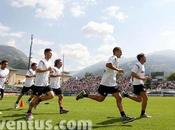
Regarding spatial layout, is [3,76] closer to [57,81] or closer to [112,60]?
[57,81]

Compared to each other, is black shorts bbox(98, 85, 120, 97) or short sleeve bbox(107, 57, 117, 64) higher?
short sleeve bbox(107, 57, 117, 64)

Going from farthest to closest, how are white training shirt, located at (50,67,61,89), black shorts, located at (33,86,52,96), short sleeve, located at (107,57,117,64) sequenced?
white training shirt, located at (50,67,61,89), black shorts, located at (33,86,52,96), short sleeve, located at (107,57,117,64)

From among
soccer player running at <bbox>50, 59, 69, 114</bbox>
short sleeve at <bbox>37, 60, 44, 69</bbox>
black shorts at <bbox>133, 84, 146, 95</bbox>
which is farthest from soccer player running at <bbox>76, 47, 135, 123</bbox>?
soccer player running at <bbox>50, 59, 69, 114</bbox>

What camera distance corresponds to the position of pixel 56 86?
56.1ft

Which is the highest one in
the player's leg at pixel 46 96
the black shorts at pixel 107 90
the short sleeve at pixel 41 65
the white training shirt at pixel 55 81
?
the short sleeve at pixel 41 65

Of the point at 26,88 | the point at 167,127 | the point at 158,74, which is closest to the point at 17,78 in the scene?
the point at 158,74

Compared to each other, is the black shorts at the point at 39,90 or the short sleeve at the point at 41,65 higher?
the short sleeve at the point at 41,65

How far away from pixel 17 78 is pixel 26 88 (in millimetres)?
145409

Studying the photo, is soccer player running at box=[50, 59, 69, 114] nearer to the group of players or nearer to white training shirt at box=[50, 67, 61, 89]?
white training shirt at box=[50, 67, 61, 89]

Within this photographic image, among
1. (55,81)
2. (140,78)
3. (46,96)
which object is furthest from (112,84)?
(55,81)

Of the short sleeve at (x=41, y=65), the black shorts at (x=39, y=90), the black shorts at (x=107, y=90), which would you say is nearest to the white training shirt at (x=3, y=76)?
the black shorts at (x=39, y=90)

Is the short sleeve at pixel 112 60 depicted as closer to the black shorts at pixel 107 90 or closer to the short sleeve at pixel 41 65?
the black shorts at pixel 107 90

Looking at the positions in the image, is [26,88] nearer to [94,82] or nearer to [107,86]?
[107,86]

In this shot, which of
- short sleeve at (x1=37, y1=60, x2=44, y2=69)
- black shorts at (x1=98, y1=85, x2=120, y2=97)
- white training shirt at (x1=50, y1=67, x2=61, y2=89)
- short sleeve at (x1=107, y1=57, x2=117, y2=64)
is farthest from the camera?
white training shirt at (x1=50, y1=67, x2=61, y2=89)
